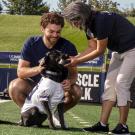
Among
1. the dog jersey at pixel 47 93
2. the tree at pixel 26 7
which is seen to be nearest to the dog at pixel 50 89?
the dog jersey at pixel 47 93

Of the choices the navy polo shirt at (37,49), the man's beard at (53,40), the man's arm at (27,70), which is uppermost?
the man's beard at (53,40)

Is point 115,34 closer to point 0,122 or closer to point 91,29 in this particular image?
point 91,29

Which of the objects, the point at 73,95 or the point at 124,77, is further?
the point at 73,95

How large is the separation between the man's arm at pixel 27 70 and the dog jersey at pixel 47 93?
12 centimetres

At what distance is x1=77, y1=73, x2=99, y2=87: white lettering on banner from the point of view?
1466cm

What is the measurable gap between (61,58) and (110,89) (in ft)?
2.58

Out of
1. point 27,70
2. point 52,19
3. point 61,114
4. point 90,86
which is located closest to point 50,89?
point 61,114

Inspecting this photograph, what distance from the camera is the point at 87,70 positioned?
15000 mm

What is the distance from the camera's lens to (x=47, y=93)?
20.9ft

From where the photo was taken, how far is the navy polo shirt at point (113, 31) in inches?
244

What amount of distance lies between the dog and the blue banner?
935 cm

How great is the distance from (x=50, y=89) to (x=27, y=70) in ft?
1.50

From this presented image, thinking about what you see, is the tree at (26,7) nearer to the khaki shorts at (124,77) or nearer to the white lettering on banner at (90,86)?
the white lettering on banner at (90,86)

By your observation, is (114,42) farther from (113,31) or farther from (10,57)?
(10,57)
